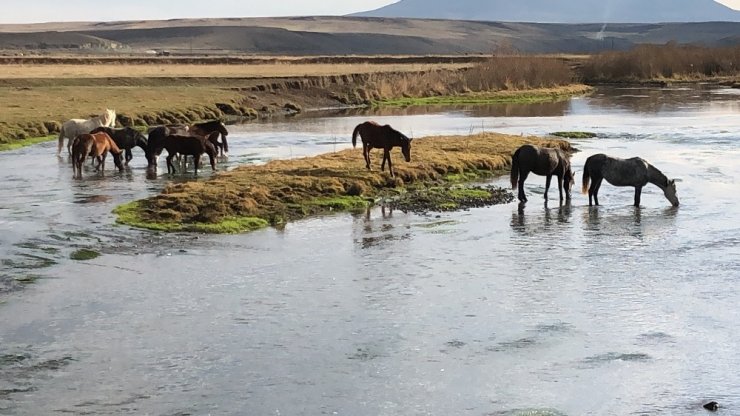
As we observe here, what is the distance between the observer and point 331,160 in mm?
24594

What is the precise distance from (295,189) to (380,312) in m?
8.71

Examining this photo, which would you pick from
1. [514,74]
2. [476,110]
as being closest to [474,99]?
[476,110]

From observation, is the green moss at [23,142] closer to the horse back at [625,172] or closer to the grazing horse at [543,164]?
the grazing horse at [543,164]

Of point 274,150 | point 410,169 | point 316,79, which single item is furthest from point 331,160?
point 316,79

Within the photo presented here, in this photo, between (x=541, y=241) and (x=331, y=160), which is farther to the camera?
(x=331, y=160)

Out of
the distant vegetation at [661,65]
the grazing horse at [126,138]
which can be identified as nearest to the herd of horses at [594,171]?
the grazing horse at [126,138]

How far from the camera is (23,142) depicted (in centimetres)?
3175

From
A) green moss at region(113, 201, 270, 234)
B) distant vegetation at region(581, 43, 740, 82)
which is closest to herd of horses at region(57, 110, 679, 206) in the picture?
green moss at region(113, 201, 270, 234)

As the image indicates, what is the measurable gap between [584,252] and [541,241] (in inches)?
40.0

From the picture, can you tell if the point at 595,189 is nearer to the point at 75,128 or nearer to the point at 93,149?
the point at 93,149

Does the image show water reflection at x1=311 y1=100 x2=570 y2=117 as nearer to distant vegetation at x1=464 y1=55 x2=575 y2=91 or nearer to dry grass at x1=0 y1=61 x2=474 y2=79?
distant vegetation at x1=464 y1=55 x2=575 y2=91

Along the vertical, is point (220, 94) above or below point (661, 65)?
below

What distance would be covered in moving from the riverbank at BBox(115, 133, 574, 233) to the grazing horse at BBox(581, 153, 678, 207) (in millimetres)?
1821

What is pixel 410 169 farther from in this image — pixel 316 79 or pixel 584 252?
pixel 316 79
